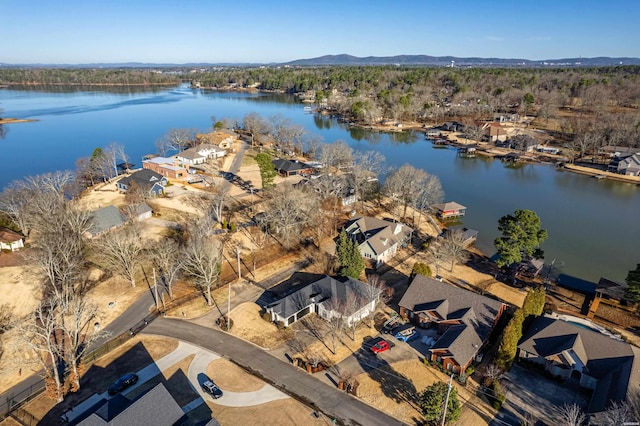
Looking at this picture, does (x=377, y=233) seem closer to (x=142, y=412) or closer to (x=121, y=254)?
(x=121, y=254)

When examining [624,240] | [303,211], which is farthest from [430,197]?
[624,240]

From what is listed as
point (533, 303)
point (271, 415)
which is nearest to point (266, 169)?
point (533, 303)

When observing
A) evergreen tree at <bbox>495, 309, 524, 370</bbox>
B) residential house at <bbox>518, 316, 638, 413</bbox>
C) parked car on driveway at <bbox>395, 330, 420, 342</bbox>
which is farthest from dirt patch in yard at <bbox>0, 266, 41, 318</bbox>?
residential house at <bbox>518, 316, 638, 413</bbox>

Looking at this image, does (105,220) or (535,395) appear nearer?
(535,395)

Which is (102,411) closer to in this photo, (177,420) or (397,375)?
(177,420)

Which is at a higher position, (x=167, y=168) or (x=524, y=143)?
(x=524, y=143)
